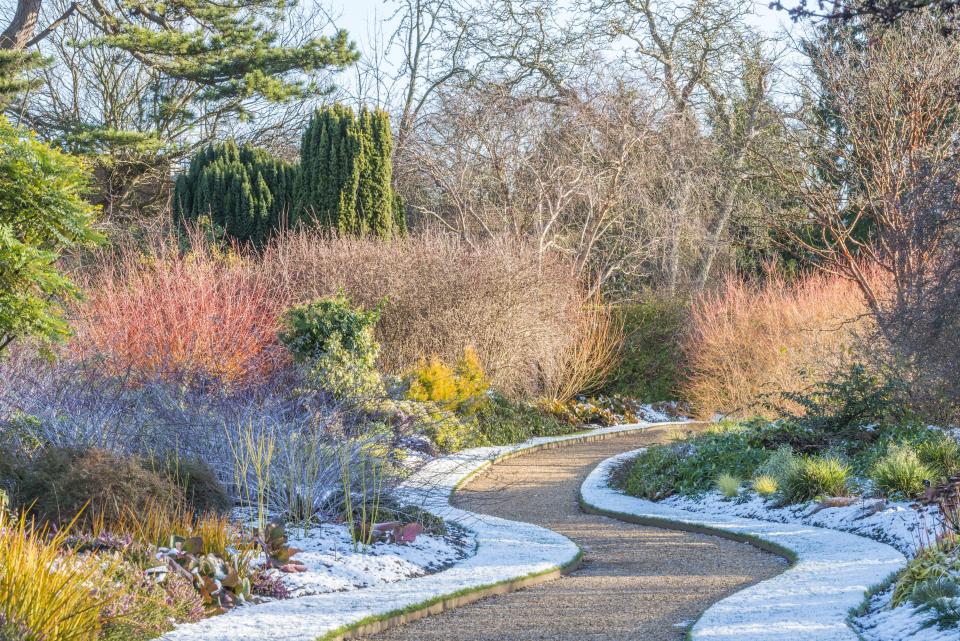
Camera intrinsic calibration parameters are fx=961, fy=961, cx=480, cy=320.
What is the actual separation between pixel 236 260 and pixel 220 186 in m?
5.33

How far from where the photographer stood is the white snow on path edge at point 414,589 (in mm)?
4828

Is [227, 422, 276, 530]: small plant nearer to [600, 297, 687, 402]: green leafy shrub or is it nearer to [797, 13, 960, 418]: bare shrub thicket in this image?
[797, 13, 960, 418]: bare shrub thicket

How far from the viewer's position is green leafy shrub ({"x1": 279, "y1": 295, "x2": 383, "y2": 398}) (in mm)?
11719

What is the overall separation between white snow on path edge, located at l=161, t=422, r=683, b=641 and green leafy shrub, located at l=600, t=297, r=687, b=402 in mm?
12793

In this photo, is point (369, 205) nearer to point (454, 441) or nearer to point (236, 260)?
point (236, 260)

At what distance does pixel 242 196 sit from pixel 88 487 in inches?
600

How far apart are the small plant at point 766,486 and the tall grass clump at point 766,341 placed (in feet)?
15.0

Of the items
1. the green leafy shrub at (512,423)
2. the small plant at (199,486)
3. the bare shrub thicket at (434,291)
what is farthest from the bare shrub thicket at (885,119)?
the small plant at (199,486)

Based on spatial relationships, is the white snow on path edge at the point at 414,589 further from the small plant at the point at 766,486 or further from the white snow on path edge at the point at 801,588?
the small plant at the point at 766,486

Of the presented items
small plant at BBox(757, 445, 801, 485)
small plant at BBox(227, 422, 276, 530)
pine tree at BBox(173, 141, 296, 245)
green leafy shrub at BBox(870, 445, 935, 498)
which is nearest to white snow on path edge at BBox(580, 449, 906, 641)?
small plant at BBox(757, 445, 801, 485)

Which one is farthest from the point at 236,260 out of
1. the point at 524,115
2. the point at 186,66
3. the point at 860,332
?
the point at 860,332

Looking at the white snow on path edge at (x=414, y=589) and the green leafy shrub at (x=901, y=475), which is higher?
the green leafy shrub at (x=901, y=475)

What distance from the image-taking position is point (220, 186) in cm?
2050

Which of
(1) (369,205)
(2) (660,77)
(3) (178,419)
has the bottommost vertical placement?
(3) (178,419)
